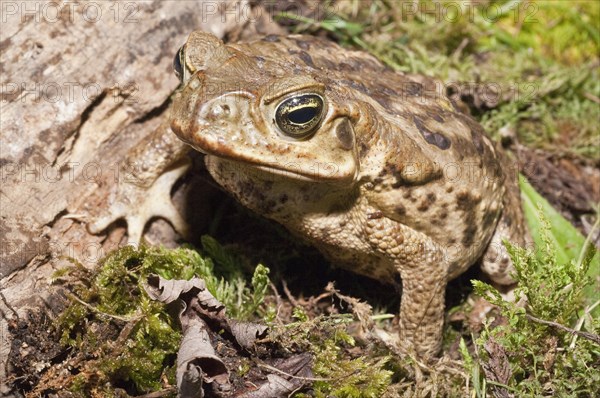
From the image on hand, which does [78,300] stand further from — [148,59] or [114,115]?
[148,59]

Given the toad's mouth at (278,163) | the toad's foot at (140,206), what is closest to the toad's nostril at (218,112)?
the toad's mouth at (278,163)

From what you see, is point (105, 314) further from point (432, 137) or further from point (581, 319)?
point (581, 319)

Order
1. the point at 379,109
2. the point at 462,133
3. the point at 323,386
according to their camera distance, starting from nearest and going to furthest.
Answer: the point at 323,386 < the point at 379,109 < the point at 462,133

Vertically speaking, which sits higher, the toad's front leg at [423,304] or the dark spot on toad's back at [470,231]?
the dark spot on toad's back at [470,231]

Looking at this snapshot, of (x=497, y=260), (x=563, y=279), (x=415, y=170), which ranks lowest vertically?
(x=497, y=260)

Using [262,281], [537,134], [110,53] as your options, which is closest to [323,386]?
[262,281]

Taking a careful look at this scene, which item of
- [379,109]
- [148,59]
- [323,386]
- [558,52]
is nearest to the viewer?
[323,386]

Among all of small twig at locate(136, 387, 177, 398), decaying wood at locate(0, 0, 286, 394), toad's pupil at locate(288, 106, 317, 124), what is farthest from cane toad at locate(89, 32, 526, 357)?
small twig at locate(136, 387, 177, 398)

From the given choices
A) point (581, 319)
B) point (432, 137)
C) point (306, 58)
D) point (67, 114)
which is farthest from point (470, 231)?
point (67, 114)

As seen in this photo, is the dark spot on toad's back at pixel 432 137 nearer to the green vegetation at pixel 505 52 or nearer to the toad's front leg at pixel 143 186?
the toad's front leg at pixel 143 186
